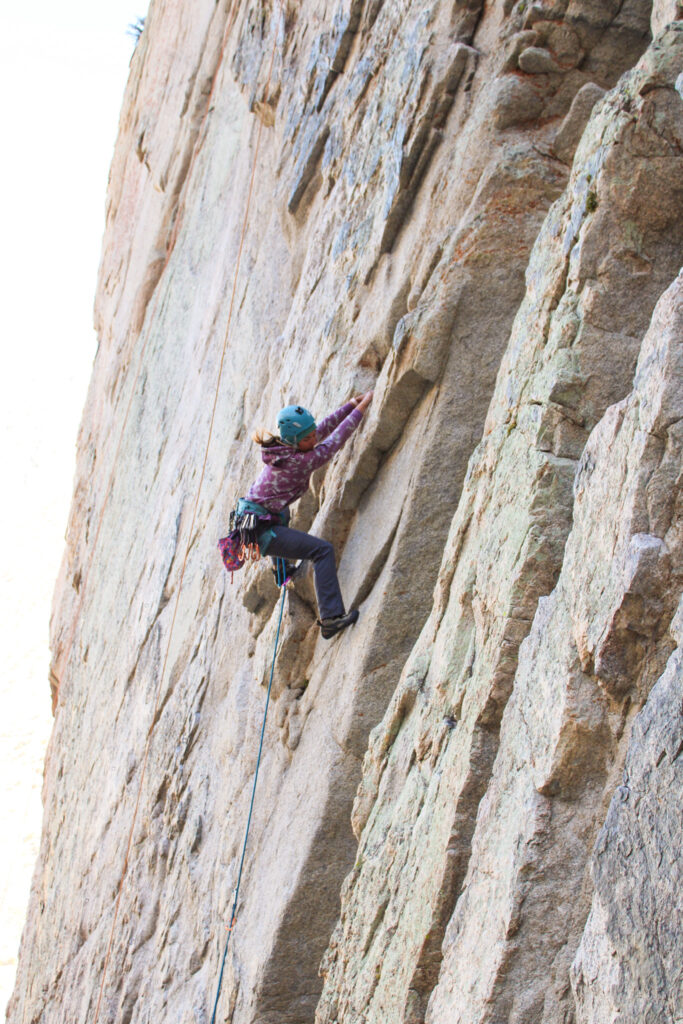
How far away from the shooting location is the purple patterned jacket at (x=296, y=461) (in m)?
7.22

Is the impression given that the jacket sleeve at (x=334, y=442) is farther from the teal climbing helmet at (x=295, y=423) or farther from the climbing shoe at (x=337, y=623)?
the climbing shoe at (x=337, y=623)

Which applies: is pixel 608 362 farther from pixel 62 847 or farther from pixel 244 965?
pixel 62 847

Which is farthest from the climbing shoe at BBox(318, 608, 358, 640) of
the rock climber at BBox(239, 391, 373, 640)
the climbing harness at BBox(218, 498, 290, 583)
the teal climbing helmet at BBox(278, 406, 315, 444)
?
the teal climbing helmet at BBox(278, 406, 315, 444)

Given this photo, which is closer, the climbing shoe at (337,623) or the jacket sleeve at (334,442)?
the climbing shoe at (337,623)

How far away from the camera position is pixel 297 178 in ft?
33.8

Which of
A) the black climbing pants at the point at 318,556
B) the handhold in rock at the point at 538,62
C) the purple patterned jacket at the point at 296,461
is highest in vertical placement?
the handhold in rock at the point at 538,62

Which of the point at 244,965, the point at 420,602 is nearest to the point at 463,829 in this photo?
the point at 420,602

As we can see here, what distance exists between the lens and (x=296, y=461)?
290 inches

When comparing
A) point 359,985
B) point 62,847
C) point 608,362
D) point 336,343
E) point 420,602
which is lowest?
point 62,847

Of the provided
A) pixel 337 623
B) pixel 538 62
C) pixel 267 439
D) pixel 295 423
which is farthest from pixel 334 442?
pixel 538 62

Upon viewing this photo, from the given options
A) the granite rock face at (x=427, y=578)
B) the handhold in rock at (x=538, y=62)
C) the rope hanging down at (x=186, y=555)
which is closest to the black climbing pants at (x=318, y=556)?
the granite rock face at (x=427, y=578)

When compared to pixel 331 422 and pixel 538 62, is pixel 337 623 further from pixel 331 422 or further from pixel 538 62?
pixel 538 62

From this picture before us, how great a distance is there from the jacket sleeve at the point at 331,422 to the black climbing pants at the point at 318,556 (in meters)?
0.72

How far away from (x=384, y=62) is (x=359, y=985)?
712cm
